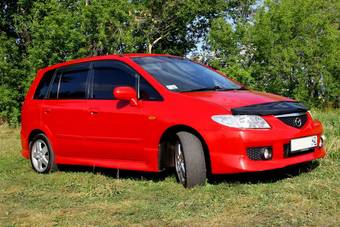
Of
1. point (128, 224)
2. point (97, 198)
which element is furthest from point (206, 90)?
point (128, 224)

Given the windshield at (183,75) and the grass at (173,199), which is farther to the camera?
the windshield at (183,75)

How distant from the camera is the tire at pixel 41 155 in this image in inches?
324

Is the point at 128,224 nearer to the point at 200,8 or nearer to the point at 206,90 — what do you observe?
the point at 206,90

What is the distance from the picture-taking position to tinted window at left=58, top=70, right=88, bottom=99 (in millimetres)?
7777

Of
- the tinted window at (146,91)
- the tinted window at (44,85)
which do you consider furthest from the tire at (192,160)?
the tinted window at (44,85)

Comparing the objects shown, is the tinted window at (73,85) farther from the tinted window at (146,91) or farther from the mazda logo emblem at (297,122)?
the mazda logo emblem at (297,122)

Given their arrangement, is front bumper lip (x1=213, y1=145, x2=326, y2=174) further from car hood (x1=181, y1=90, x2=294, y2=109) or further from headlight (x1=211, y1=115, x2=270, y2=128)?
car hood (x1=181, y1=90, x2=294, y2=109)

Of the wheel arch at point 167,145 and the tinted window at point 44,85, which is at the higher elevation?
the tinted window at point 44,85

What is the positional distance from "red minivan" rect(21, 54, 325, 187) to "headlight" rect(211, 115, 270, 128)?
0.01m

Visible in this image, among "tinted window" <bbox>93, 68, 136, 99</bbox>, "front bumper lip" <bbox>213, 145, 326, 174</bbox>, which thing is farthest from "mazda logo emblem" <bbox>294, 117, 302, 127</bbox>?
"tinted window" <bbox>93, 68, 136, 99</bbox>

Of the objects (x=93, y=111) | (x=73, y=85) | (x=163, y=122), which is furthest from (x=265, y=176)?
(x=73, y=85)

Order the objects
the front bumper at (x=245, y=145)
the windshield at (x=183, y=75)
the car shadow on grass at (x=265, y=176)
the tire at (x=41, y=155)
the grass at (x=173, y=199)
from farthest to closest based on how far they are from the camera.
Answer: the tire at (x=41, y=155)
the windshield at (x=183, y=75)
the car shadow on grass at (x=265, y=176)
the front bumper at (x=245, y=145)
the grass at (x=173, y=199)

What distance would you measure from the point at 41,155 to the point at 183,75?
271 cm

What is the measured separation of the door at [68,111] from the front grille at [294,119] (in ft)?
9.02
